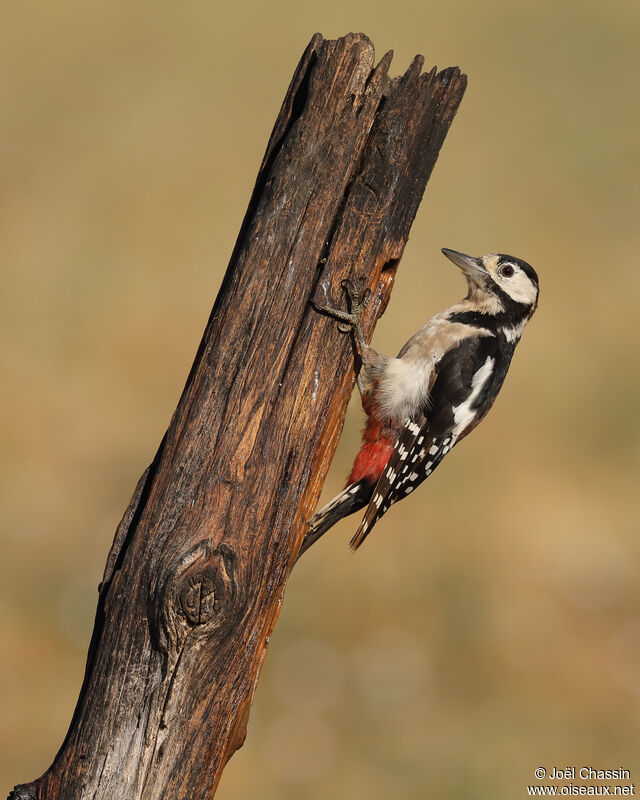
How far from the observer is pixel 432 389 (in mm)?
4355

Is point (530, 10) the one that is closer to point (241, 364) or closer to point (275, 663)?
point (275, 663)

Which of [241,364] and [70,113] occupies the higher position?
[70,113]

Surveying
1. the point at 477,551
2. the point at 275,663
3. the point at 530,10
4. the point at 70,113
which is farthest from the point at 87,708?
the point at 530,10

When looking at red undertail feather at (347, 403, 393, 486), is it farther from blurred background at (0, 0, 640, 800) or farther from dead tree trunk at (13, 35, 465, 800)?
blurred background at (0, 0, 640, 800)

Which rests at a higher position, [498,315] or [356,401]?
[498,315]

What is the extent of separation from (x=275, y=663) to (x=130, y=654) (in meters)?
4.12

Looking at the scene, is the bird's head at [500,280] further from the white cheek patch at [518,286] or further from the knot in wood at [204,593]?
the knot in wood at [204,593]

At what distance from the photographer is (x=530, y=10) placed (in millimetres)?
15414

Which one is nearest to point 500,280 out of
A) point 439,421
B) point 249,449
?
point 439,421

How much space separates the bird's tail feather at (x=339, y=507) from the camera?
3666 mm

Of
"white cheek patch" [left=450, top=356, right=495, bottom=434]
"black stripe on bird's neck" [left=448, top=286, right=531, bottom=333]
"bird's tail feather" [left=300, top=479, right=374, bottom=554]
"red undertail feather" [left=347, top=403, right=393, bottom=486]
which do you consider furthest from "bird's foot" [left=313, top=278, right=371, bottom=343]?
"black stripe on bird's neck" [left=448, top=286, right=531, bottom=333]

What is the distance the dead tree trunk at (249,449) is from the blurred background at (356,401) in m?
3.52

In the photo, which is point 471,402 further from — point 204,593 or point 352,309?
point 204,593

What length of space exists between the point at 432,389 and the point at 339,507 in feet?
2.42
